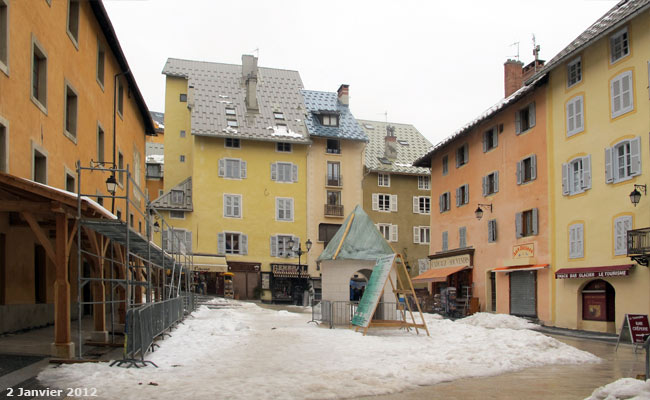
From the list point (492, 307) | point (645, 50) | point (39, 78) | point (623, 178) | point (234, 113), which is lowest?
point (492, 307)

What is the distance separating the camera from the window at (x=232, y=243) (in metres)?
49.9

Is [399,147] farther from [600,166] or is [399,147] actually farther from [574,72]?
[600,166]

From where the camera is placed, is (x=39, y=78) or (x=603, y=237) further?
(x=603, y=237)

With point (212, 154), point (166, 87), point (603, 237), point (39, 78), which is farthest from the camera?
point (166, 87)

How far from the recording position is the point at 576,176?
26.3 meters

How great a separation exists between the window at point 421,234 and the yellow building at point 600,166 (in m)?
27.9

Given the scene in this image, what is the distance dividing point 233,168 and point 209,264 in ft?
28.6

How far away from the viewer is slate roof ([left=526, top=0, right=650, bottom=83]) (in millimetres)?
22188

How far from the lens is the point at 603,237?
24078 millimetres

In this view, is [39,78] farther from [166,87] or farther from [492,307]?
[166,87]

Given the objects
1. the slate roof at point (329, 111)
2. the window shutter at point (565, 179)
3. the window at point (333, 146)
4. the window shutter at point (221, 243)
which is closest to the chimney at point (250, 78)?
the slate roof at point (329, 111)

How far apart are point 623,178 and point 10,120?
19.7 meters

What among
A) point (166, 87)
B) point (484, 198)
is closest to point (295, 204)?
point (166, 87)

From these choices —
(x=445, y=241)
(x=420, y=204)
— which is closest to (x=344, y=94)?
(x=420, y=204)
